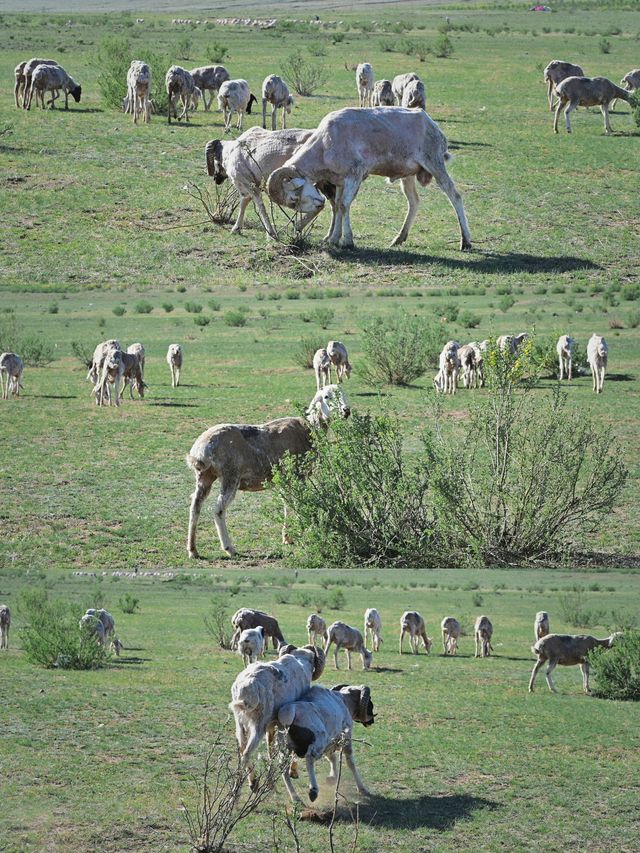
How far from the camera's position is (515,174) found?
30.9m

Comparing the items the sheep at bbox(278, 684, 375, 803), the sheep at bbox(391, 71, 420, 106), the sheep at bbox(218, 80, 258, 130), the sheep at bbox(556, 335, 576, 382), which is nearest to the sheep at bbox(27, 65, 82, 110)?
the sheep at bbox(218, 80, 258, 130)

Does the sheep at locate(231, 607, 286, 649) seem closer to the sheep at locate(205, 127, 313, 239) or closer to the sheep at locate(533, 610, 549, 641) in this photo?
the sheep at locate(533, 610, 549, 641)

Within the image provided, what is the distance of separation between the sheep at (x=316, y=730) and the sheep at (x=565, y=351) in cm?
1839

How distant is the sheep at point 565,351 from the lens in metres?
27.9

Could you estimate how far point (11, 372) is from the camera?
25.8 metres

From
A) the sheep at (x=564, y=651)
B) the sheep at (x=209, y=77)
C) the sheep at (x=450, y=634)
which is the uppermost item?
the sheep at (x=209, y=77)

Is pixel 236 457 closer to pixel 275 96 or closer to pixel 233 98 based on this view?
pixel 233 98

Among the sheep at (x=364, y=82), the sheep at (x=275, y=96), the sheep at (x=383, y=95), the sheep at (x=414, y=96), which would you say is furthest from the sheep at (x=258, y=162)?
the sheep at (x=364, y=82)

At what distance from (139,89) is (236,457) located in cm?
2091

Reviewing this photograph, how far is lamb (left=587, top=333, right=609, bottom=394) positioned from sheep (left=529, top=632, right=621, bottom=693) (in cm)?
1059

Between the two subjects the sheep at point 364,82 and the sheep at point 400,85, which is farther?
the sheep at point 364,82

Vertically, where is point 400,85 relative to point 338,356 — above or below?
above

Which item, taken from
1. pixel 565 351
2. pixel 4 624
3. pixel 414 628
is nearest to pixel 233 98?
pixel 565 351

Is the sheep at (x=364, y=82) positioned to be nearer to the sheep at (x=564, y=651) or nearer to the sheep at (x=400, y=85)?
the sheep at (x=400, y=85)
